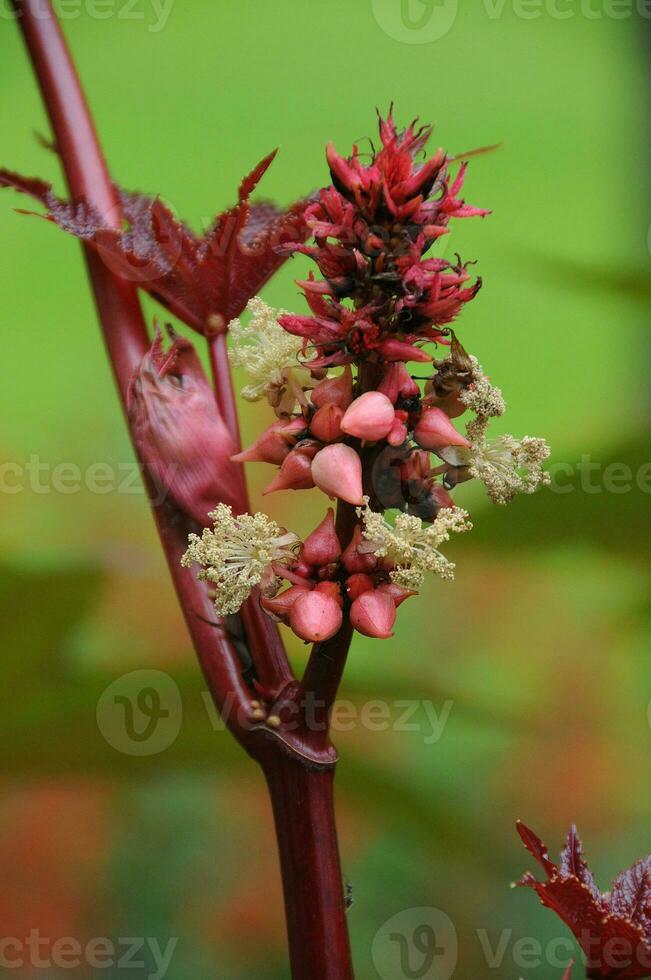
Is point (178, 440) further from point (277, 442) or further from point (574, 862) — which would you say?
point (574, 862)

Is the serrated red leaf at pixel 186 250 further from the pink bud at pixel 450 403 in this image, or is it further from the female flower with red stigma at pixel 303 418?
the pink bud at pixel 450 403

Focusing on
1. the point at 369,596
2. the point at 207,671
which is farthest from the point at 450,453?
the point at 207,671

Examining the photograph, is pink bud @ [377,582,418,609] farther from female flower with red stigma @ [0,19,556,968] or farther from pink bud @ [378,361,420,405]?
pink bud @ [378,361,420,405]

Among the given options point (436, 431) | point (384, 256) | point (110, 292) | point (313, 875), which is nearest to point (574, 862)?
point (313, 875)

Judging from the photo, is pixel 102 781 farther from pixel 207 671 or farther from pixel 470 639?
pixel 470 639

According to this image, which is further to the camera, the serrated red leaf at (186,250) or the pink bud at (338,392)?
the serrated red leaf at (186,250)

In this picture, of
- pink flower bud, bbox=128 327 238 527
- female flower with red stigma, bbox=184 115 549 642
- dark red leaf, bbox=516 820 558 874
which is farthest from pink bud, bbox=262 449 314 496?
dark red leaf, bbox=516 820 558 874

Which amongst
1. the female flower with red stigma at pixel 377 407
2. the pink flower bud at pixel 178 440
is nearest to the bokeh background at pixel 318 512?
the pink flower bud at pixel 178 440
